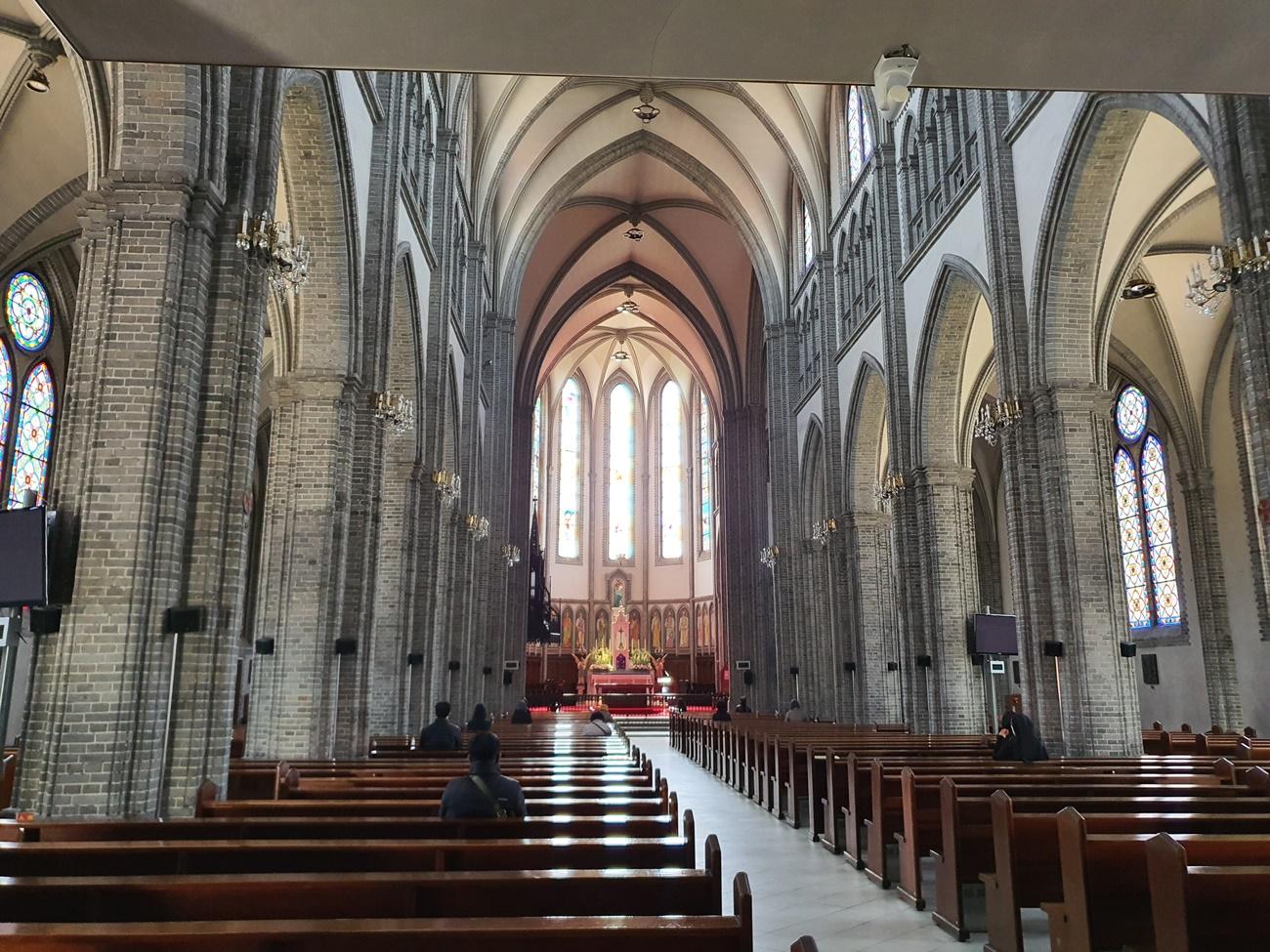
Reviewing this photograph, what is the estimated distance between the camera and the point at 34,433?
18.7 metres

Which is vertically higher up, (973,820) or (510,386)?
Answer: (510,386)

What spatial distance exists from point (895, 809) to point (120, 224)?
7951 mm

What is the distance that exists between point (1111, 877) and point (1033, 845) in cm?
88

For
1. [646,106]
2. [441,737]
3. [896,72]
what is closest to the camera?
[896,72]

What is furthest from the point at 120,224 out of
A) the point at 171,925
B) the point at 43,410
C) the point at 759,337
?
the point at 759,337

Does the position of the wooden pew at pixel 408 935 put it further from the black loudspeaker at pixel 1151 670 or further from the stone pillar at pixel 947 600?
the black loudspeaker at pixel 1151 670

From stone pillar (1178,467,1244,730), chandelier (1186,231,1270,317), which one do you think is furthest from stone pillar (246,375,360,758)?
stone pillar (1178,467,1244,730)

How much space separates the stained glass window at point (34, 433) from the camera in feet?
59.1

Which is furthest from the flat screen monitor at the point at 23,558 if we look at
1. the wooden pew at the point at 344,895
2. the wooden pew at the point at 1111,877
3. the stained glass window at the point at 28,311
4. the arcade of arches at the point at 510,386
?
the stained glass window at the point at 28,311

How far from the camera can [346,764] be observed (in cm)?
941

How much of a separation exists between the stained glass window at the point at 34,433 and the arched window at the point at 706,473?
1261 inches

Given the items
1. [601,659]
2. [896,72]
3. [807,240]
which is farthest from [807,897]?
[601,659]

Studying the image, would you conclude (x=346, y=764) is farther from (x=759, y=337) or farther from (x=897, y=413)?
(x=759, y=337)

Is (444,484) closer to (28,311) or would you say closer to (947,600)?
(28,311)
